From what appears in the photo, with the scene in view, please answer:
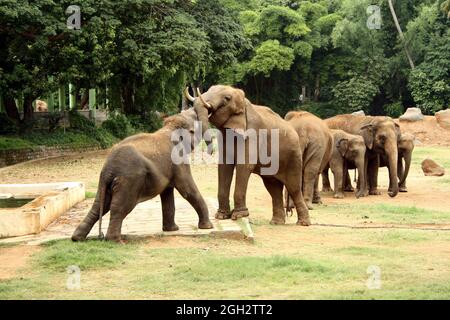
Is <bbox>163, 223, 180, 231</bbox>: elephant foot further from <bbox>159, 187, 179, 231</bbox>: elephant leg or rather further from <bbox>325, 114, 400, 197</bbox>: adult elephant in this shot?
<bbox>325, 114, 400, 197</bbox>: adult elephant

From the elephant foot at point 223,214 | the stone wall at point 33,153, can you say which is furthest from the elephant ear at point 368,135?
the stone wall at point 33,153

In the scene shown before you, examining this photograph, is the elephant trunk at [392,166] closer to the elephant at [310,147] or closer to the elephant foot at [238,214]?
the elephant at [310,147]

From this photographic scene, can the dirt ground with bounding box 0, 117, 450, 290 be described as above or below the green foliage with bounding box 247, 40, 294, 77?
below

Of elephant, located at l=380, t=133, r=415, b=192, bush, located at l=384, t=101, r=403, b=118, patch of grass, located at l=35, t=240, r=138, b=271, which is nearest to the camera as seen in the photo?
patch of grass, located at l=35, t=240, r=138, b=271

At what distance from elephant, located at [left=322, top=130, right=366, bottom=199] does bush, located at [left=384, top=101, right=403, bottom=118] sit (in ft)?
116

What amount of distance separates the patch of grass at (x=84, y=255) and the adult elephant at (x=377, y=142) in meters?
10.9

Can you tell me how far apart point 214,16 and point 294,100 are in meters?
28.3

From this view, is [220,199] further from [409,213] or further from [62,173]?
[62,173]

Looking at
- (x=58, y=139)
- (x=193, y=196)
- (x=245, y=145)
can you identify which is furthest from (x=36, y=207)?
(x=58, y=139)

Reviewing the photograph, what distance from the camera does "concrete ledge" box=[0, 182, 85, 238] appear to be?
36.6 ft

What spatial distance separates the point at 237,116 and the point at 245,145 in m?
0.49

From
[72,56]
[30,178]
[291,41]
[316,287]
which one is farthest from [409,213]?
[291,41]

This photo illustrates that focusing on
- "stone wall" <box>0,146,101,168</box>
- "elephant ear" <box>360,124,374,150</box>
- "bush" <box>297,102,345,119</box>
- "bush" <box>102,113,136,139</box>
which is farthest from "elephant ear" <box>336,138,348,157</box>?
"bush" <box>297,102,345,119</box>
